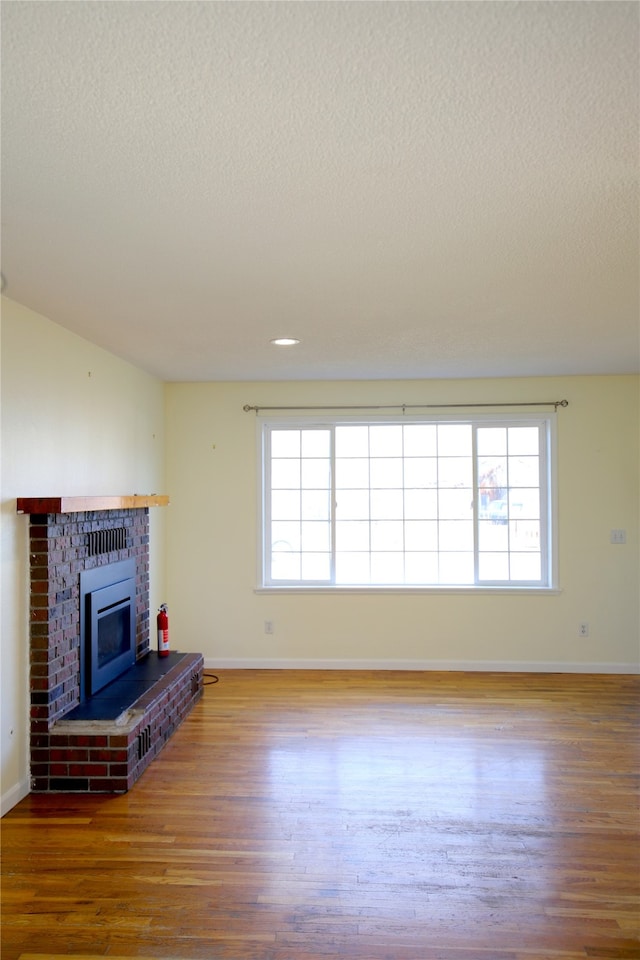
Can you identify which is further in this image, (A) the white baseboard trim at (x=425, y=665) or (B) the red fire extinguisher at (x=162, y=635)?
(A) the white baseboard trim at (x=425, y=665)

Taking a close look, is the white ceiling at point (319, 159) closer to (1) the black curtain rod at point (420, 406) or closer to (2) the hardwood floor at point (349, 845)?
(1) the black curtain rod at point (420, 406)

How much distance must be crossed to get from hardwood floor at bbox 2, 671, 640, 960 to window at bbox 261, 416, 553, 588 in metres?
1.43

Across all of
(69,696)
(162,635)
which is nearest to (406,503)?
(162,635)

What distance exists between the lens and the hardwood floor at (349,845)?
7.08ft

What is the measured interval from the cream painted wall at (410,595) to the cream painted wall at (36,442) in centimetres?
112

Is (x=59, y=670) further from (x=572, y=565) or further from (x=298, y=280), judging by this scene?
(x=572, y=565)

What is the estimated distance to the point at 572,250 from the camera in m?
2.49

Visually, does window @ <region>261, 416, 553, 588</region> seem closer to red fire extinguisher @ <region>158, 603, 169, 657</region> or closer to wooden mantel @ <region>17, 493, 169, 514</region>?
red fire extinguisher @ <region>158, 603, 169, 657</region>

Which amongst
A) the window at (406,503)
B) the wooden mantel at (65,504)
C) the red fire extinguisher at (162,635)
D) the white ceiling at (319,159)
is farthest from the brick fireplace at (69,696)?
the window at (406,503)

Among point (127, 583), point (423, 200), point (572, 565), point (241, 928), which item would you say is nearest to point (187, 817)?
point (241, 928)

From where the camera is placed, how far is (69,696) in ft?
11.2

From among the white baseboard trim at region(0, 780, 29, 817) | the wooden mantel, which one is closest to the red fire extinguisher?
the wooden mantel

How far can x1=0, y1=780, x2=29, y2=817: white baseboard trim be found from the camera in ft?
9.82

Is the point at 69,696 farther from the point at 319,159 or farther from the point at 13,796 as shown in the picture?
the point at 319,159
